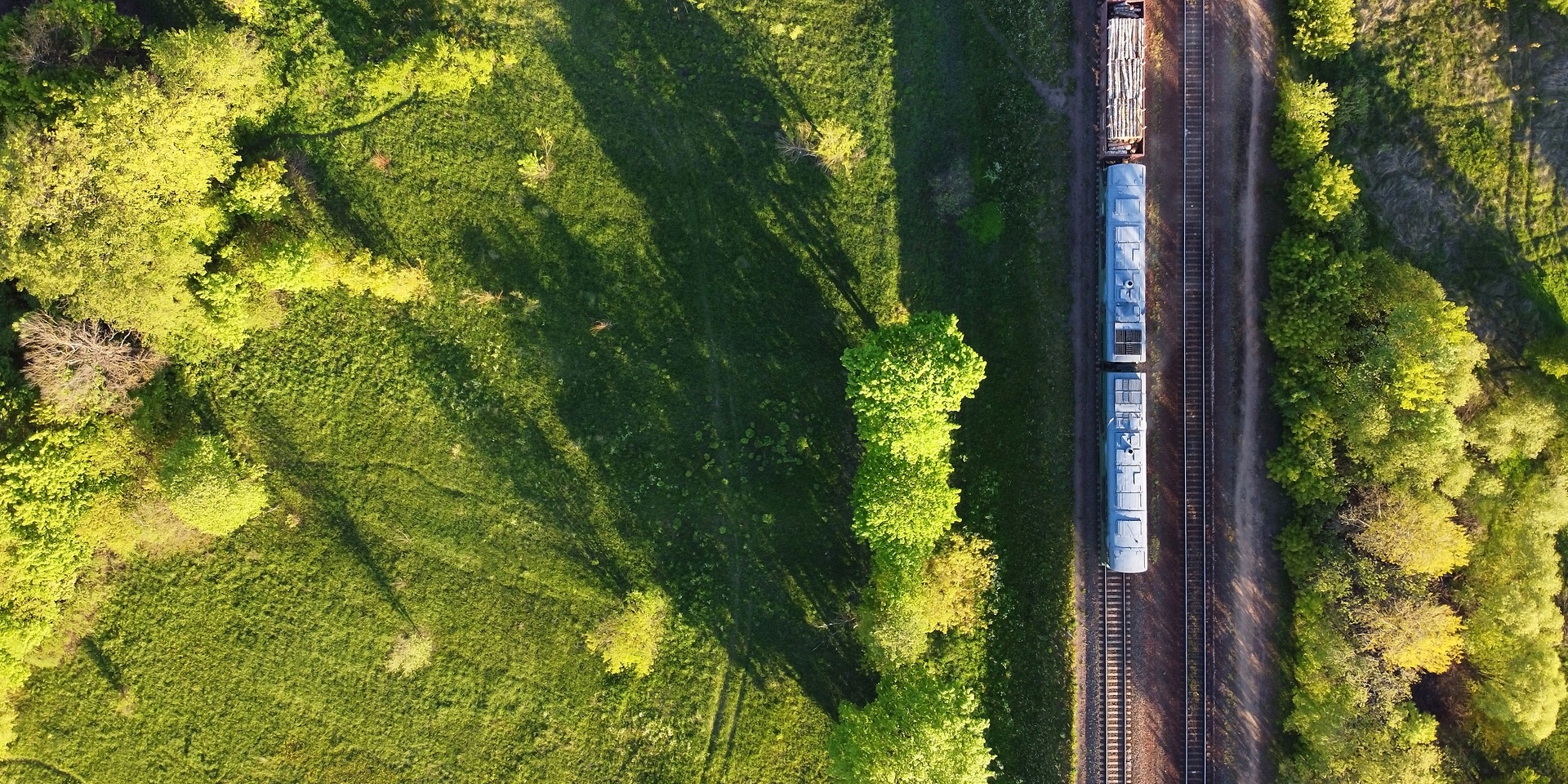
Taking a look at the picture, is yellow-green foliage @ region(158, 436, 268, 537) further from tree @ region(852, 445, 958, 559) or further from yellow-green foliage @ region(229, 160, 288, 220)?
tree @ region(852, 445, 958, 559)

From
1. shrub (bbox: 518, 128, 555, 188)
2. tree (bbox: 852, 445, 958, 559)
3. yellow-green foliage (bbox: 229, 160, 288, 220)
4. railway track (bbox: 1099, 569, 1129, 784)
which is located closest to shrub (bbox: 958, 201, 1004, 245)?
tree (bbox: 852, 445, 958, 559)

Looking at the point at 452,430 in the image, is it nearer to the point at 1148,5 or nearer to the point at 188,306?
the point at 188,306

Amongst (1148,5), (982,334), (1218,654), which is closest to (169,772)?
(982,334)

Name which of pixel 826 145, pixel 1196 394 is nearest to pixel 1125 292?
pixel 1196 394

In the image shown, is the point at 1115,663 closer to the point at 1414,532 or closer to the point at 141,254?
the point at 1414,532

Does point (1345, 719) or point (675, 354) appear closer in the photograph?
point (1345, 719)

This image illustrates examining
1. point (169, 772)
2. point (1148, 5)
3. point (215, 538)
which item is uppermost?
point (1148, 5)

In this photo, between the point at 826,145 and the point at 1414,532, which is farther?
the point at 826,145
